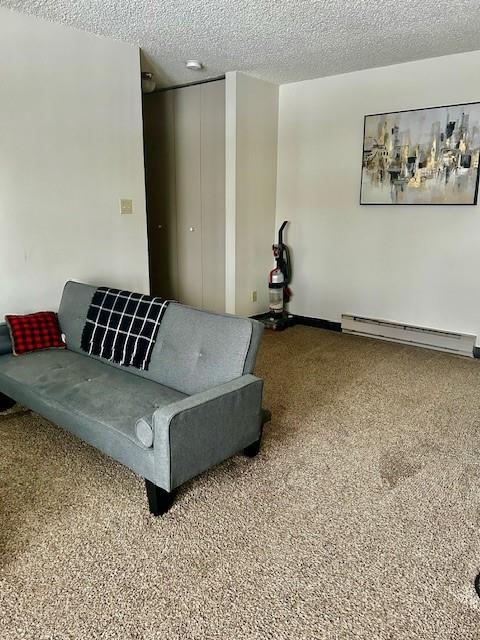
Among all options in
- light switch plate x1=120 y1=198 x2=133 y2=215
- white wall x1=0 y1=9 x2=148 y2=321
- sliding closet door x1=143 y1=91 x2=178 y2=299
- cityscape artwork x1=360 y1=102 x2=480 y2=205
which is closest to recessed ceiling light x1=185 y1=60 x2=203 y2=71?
white wall x1=0 y1=9 x2=148 y2=321

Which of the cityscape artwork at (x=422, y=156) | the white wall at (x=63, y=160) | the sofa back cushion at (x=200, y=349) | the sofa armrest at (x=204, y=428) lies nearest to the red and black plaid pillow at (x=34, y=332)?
the white wall at (x=63, y=160)

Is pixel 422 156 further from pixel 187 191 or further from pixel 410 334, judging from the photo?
pixel 187 191

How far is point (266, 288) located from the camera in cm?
533

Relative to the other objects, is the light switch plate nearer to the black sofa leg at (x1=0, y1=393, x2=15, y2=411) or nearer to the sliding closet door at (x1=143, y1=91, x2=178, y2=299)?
the sliding closet door at (x1=143, y1=91, x2=178, y2=299)

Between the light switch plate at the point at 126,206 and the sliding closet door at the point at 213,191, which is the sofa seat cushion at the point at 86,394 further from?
the sliding closet door at the point at 213,191

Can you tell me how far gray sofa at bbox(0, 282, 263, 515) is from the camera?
6.39 feet

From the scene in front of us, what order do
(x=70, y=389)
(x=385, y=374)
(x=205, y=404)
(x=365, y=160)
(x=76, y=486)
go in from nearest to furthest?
(x=205, y=404) < (x=76, y=486) < (x=70, y=389) < (x=385, y=374) < (x=365, y=160)

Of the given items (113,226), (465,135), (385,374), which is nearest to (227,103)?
(113,226)

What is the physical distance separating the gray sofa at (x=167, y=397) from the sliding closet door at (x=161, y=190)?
9.46 ft

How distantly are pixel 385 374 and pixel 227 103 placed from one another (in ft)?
9.91

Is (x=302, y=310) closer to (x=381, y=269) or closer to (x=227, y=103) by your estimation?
(x=381, y=269)

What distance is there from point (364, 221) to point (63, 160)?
2.87 metres

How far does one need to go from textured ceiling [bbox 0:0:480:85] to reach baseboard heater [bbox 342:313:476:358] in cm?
239

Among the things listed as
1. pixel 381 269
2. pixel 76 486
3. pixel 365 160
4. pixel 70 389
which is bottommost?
pixel 76 486
